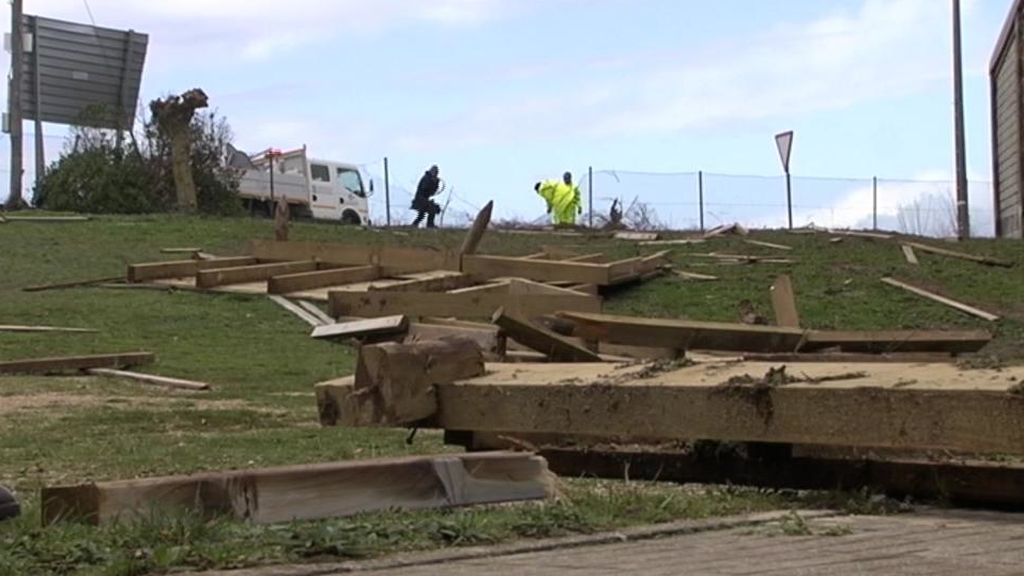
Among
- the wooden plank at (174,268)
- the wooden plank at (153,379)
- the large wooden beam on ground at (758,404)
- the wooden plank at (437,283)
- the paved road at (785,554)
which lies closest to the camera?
the paved road at (785,554)

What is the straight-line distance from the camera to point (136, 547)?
536cm

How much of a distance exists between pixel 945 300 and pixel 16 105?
75.6 ft

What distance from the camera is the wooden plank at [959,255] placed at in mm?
24281

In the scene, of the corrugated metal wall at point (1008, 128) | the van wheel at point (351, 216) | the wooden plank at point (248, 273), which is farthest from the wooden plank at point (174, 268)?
the van wheel at point (351, 216)

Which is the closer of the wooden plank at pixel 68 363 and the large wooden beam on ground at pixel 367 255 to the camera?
the wooden plank at pixel 68 363

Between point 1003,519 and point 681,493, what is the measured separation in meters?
1.45

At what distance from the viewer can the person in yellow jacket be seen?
36.0 m

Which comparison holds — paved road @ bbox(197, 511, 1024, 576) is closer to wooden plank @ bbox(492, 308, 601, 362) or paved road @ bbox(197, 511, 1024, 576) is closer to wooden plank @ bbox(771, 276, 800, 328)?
wooden plank @ bbox(492, 308, 601, 362)

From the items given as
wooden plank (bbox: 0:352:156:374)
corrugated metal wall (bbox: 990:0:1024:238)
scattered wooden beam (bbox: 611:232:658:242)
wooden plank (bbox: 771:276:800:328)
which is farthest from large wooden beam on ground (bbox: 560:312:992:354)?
corrugated metal wall (bbox: 990:0:1024:238)

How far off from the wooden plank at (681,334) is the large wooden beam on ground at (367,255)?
41.9 ft

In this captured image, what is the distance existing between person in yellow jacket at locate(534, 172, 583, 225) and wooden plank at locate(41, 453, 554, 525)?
29.0 meters

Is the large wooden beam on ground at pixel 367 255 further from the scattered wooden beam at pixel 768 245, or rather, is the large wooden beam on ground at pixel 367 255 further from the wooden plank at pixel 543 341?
the wooden plank at pixel 543 341

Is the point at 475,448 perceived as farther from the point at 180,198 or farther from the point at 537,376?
the point at 180,198

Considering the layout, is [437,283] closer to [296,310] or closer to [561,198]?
[296,310]
